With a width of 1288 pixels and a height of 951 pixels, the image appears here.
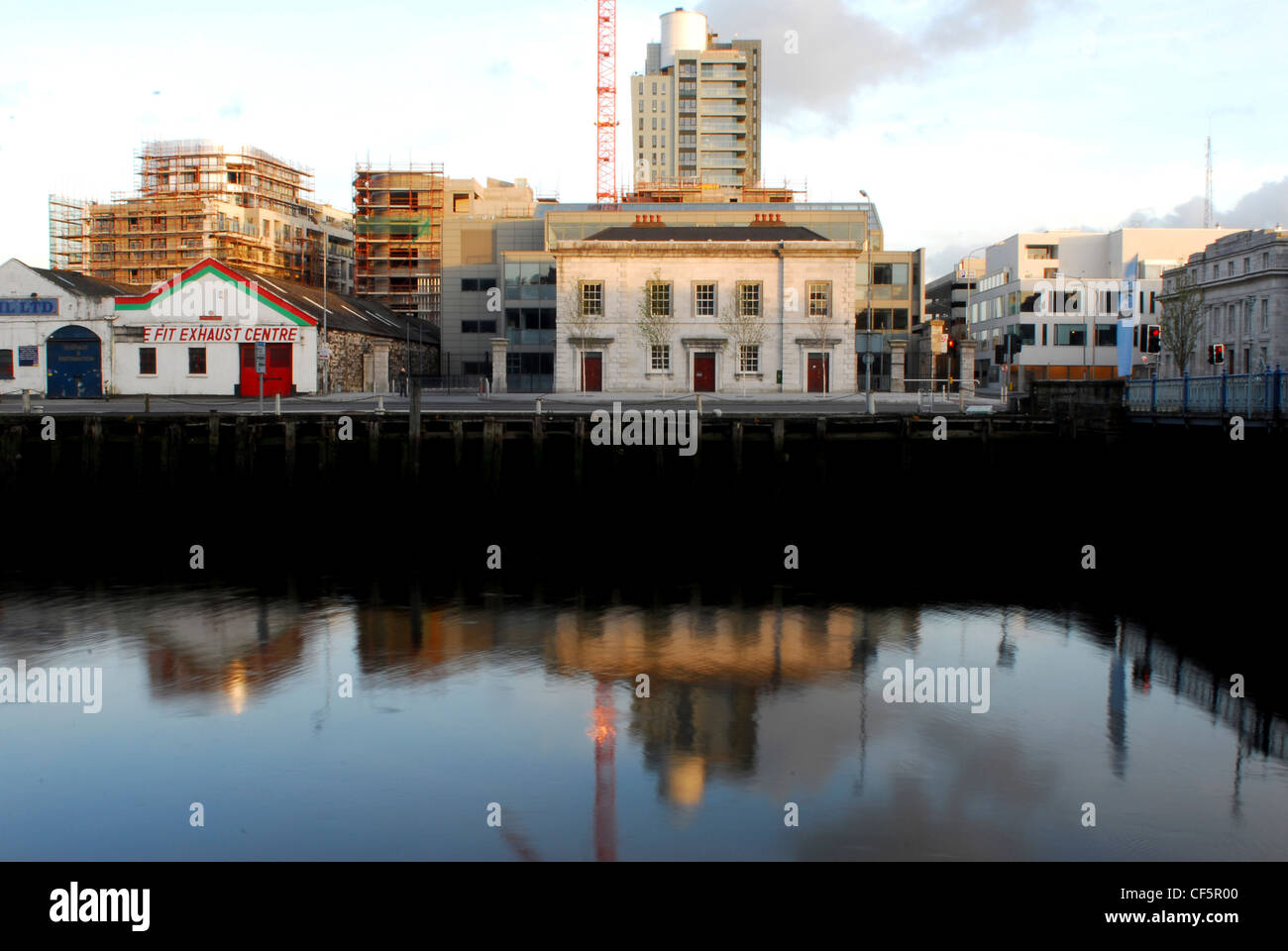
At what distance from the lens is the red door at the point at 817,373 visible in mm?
62812

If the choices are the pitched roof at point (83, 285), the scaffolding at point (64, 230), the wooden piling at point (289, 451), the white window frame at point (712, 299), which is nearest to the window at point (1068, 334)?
the white window frame at point (712, 299)

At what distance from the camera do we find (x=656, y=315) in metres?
62.8

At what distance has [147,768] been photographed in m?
14.3

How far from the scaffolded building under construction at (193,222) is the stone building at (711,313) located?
54.3 m

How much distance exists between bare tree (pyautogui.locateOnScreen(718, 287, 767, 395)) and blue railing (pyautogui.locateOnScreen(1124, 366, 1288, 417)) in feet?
100

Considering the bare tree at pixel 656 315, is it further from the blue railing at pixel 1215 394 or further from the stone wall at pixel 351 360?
the blue railing at pixel 1215 394

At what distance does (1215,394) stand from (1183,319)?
66.5 m

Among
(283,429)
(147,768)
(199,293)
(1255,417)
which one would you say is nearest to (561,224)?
(199,293)

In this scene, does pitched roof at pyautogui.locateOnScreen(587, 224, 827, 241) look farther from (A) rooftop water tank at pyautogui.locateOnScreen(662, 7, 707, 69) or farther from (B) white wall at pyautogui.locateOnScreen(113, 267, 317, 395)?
(A) rooftop water tank at pyautogui.locateOnScreen(662, 7, 707, 69)

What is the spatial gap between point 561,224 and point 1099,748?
72.1 m

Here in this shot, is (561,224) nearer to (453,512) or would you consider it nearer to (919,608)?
(453,512)

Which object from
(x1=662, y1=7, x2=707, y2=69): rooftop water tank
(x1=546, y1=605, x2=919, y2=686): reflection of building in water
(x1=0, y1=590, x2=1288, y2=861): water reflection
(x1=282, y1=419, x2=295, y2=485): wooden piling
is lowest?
(x1=0, y1=590, x2=1288, y2=861): water reflection

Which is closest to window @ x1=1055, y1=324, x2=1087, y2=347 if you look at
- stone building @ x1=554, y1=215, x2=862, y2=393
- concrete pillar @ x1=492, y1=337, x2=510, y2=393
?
stone building @ x1=554, y1=215, x2=862, y2=393

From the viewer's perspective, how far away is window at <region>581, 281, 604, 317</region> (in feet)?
208
